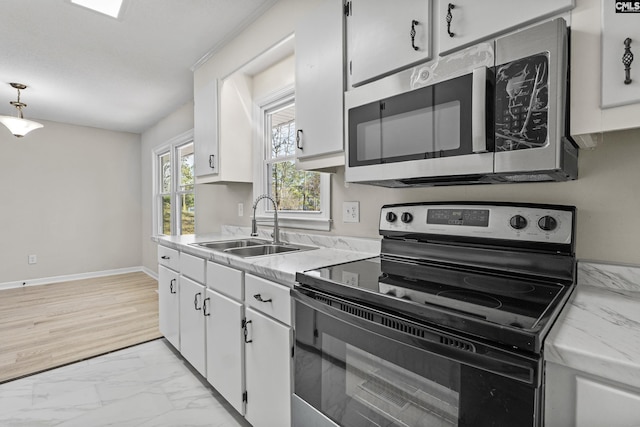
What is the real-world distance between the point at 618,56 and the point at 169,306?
2.81m

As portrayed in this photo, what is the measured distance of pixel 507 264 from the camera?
1.14 metres

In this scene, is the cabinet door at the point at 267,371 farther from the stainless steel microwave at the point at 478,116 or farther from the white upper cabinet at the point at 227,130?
the white upper cabinet at the point at 227,130

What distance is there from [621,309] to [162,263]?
9.03ft

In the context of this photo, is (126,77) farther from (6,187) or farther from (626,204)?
(626,204)

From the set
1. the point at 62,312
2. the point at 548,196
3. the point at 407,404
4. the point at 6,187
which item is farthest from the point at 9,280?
the point at 548,196

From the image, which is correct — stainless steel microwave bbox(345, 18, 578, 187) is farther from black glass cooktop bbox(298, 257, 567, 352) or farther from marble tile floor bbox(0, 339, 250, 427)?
marble tile floor bbox(0, 339, 250, 427)

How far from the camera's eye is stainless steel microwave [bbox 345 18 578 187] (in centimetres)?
89

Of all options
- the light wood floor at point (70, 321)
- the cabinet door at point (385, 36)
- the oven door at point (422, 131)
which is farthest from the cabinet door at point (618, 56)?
the light wood floor at point (70, 321)

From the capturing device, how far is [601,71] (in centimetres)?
83

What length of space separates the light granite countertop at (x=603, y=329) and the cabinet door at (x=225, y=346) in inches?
52.0

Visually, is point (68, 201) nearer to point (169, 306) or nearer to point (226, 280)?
point (169, 306)

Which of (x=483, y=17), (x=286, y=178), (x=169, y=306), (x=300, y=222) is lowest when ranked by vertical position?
(x=169, y=306)

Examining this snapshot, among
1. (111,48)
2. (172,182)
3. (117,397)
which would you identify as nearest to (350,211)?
(117,397)

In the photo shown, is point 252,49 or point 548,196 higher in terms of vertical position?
point 252,49
